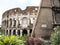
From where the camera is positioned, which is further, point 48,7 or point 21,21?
point 21,21

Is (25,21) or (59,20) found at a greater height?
(59,20)

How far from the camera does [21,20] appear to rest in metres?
54.7

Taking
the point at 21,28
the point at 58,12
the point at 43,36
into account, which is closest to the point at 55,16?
the point at 58,12

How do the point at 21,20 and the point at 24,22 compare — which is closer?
the point at 24,22

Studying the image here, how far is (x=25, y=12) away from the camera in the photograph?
54.0m

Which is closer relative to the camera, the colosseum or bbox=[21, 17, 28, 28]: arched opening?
the colosseum

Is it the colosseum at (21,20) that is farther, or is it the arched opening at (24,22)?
the arched opening at (24,22)

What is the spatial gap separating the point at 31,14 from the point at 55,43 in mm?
32915

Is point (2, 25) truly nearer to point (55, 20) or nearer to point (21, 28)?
point (21, 28)

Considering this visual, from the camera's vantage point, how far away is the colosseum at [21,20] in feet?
174

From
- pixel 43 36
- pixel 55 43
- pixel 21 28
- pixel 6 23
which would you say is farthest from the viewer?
pixel 6 23

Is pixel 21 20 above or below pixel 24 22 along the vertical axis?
above

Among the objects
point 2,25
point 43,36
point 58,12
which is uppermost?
point 58,12

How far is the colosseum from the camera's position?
174ft
